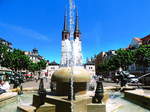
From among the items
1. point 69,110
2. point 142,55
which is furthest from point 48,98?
point 142,55

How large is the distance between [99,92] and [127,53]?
50.0m

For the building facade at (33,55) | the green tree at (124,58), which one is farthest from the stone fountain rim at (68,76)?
the building facade at (33,55)

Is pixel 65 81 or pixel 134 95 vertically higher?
pixel 65 81

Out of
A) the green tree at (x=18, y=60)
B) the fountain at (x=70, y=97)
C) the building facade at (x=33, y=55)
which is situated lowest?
the fountain at (x=70, y=97)

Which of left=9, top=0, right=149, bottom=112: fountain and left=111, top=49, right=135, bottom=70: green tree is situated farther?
left=111, top=49, right=135, bottom=70: green tree

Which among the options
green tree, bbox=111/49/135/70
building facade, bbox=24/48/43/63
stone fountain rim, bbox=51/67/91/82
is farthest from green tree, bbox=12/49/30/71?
building facade, bbox=24/48/43/63

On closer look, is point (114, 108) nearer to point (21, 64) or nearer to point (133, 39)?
point (21, 64)

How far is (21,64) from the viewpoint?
59.5 meters

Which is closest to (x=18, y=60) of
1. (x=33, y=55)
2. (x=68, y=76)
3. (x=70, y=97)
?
(x=68, y=76)

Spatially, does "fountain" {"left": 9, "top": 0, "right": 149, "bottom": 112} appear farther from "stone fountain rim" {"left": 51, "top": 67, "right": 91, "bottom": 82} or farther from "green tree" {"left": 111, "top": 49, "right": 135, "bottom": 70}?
"green tree" {"left": 111, "top": 49, "right": 135, "bottom": 70}

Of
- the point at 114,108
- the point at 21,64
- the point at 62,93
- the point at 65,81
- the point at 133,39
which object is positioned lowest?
the point at 114,108

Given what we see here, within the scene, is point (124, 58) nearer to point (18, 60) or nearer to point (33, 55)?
point (18, 60)

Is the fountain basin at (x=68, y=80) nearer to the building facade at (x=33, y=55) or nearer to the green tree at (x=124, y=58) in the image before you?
the green tree at (x=124, y=58)

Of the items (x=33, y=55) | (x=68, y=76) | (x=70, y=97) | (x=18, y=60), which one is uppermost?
(x=33, y=55)
